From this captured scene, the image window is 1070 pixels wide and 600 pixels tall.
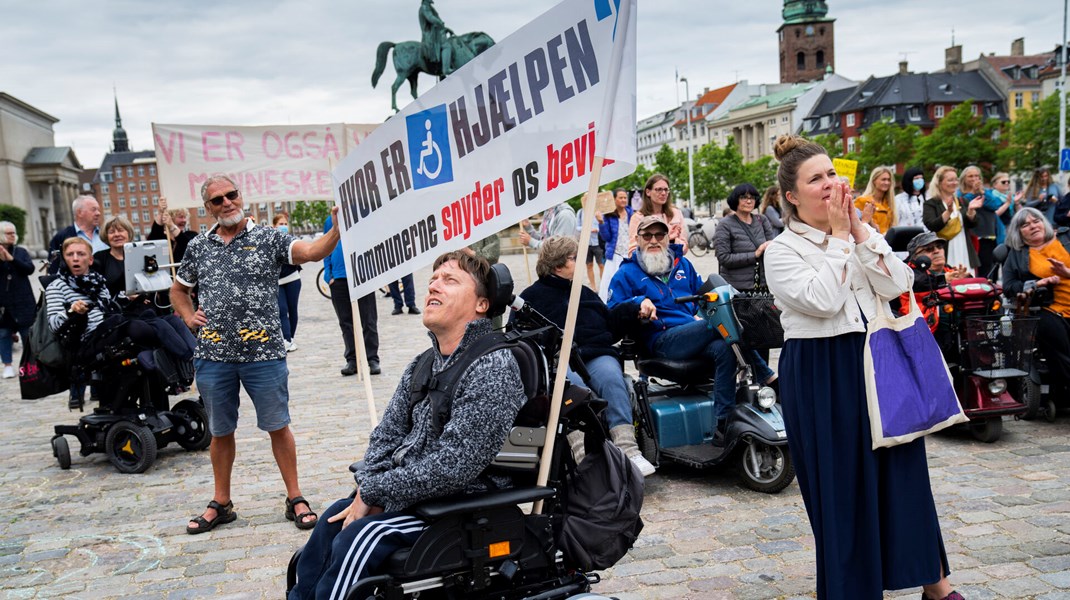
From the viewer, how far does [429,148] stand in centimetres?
379

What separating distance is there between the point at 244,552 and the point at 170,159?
13.4 feet

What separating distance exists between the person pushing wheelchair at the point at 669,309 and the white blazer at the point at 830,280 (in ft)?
7.56

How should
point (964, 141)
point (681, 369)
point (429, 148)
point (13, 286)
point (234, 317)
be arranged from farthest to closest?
point (964, 141) → point (13, 286) → point (681, 369) → point (234, 317) → point (429, 148)

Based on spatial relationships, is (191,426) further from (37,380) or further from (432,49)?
(432,49)

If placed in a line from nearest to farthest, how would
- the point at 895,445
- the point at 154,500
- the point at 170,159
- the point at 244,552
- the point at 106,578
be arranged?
the point at 895,445 < the point at 106,578 < the point at 244,552 < the point at 154,500 < the point at 170,159

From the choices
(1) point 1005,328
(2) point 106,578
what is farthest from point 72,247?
(1) point 1005,328

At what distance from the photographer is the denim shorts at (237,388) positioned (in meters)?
5.34

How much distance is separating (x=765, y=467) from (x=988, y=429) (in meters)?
2.00

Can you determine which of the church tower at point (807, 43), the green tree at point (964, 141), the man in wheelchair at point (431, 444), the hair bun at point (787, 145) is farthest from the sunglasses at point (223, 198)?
the church tower at point (807, 43)

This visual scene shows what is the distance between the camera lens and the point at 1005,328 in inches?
257

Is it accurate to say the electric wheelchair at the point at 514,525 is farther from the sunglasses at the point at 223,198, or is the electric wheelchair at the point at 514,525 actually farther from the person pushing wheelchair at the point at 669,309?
the person pushing wheelchair at the point at 669,309

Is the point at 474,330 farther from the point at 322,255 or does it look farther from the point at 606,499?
the point at 322,255

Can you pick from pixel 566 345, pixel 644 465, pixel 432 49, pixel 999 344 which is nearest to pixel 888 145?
pixel 432 49

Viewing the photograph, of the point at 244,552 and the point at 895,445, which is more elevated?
the point at 895,445
